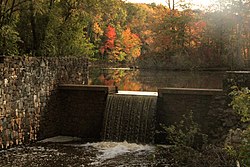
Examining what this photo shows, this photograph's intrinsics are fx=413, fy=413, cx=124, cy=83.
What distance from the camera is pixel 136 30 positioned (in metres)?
58.6

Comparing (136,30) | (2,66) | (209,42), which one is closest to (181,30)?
(209,42)

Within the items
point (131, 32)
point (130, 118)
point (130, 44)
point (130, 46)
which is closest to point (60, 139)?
point (130, 118)

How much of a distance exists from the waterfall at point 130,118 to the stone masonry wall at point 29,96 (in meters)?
1.82

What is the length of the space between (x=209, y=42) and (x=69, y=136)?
85.4ft

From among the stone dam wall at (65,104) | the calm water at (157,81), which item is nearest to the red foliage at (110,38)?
the calm water at (157,81)

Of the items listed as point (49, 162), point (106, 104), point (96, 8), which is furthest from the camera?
point (96, 8)

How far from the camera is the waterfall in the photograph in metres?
11.9

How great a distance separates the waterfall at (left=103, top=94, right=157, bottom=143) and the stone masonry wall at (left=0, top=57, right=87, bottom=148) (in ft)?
5.97

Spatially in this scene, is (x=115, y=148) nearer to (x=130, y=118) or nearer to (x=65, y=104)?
(x=130, y=118)

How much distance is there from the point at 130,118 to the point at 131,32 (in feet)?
153

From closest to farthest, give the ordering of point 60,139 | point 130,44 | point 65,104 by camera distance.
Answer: point 60,139
point 65,104
point 130,44

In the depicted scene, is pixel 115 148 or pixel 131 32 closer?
pixel 115 148

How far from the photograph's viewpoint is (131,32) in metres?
58.2

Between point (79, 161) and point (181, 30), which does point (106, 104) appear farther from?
point (181, 30)
